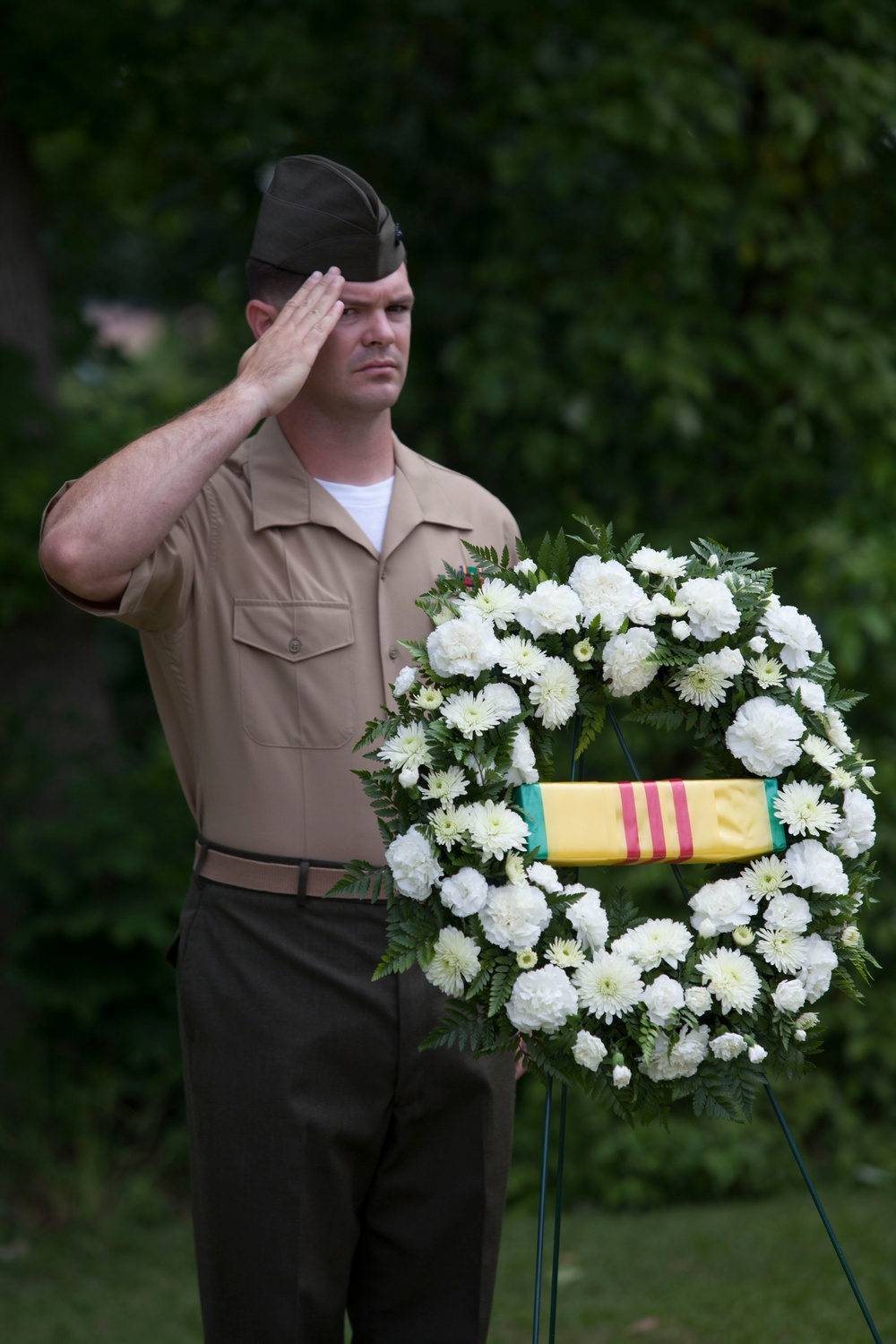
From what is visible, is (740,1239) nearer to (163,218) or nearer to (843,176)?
(843,176)

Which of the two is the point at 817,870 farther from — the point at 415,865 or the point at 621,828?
the point at 415,865

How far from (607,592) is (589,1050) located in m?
0.63

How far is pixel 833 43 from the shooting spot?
4.36 meters

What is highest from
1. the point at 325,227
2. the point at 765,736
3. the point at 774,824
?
the point at 325,227

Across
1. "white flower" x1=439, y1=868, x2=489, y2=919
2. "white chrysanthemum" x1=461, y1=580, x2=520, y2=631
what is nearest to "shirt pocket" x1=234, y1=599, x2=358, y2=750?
"white chrysanthemum" x1=461, y1=580, x2=520, y2=631

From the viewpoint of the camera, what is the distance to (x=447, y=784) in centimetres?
188

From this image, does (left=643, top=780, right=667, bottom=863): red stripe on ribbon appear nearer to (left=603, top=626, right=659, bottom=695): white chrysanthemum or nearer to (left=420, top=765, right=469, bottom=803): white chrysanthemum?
(left=603, top=626, right=659, bottom=695): white chrysanthemum

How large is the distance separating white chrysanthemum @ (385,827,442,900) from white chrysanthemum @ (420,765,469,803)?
59 mm

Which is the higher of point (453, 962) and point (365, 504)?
point (365, 504)

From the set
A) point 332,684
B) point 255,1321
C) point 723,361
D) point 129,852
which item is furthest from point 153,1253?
point 723,361

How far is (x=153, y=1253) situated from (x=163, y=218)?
12.0 ft

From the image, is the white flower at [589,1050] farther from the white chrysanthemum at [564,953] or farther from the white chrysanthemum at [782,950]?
the white chrysanthemum at [782,950]

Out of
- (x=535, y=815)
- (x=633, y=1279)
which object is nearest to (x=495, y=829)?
(x=535, y=815)

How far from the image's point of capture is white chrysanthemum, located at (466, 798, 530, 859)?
6.11 ft
